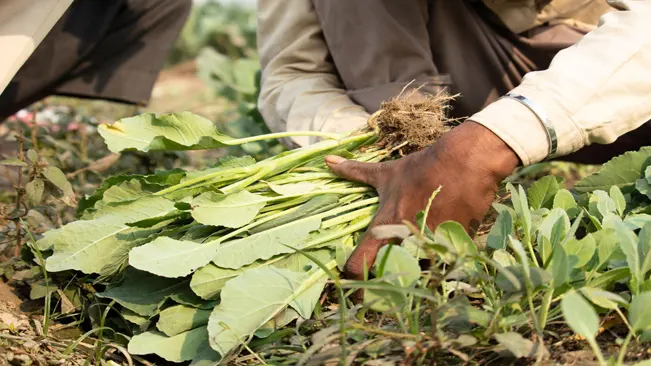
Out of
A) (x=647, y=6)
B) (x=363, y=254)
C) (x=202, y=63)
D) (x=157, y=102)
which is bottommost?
(x=157, y=102)

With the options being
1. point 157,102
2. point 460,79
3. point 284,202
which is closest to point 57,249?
point 284,202

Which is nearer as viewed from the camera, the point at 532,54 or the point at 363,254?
the point at 363,254

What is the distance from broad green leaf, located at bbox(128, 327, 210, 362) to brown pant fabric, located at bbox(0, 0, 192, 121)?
151 centimetres

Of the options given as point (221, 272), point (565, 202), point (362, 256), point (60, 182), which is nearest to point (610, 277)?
point (565, 202)

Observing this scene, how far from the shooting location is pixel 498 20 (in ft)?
7.23

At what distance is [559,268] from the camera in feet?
3.92

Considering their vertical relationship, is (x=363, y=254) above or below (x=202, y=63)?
above

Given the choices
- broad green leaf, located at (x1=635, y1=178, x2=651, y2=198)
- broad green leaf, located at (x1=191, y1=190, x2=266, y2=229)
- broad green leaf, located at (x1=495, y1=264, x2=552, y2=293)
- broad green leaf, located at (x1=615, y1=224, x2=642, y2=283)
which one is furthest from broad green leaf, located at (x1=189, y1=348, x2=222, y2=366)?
broad green leaf, located at (x1=635, y1=178, x2=651, y2=198)

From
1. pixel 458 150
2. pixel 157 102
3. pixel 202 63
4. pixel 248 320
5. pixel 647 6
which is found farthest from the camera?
pixel 157 102

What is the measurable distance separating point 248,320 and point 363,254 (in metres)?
0.27

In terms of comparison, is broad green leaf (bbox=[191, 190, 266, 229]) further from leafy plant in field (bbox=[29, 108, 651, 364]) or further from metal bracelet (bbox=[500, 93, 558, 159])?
metal bracelet (bbox=[500, 93, 558, 159])

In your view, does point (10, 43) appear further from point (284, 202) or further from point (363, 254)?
point (363, 254)

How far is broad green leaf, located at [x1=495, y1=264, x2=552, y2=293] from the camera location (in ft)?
3.75

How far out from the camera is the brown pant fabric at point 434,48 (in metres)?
2.09
